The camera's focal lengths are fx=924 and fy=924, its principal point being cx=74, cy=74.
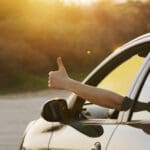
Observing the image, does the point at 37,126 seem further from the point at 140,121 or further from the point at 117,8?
the point at 117,8

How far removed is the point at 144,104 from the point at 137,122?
0.70ft

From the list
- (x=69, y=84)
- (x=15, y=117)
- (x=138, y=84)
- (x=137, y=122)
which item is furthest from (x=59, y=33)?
(x=137, y=122)

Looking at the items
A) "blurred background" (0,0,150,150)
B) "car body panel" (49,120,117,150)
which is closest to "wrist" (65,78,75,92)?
"car body panel" (49,120,117,150)

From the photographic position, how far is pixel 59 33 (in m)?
50.6

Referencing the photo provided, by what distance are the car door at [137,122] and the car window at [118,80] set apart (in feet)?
1.54

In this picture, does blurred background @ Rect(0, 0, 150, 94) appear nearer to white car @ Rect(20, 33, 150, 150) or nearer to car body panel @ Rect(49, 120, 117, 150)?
white car @ Rect(20, 33, 150, 150)

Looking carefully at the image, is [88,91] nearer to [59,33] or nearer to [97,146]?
[97,146]

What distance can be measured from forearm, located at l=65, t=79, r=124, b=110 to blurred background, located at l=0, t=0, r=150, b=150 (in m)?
33.5

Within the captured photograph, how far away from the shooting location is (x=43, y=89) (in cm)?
3531

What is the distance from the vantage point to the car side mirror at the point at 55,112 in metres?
5.79

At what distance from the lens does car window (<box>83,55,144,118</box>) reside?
18.5 feet

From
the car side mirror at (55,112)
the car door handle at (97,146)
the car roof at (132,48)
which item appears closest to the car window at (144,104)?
the car door handle at (97,146)

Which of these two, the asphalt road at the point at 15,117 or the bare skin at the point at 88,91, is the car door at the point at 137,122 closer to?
the bare skin at the point at 88,91

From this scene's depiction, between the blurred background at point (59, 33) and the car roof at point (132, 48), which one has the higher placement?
the car roof at point (132, 48)
